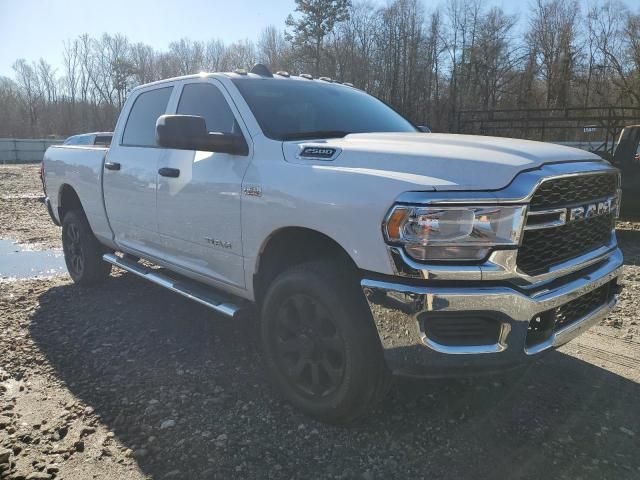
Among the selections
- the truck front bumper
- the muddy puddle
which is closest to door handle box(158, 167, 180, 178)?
the truck front bumper

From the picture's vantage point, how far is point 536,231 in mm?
2383

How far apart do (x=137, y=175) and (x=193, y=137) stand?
50.3 inches

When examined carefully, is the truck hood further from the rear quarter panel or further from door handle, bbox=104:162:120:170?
the rear quarter panel

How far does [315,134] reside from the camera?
3404mm

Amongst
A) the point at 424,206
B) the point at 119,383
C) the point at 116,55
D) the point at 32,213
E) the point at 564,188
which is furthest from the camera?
the point at 116,55

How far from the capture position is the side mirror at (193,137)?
3.13 meters

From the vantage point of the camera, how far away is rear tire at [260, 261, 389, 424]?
2553mm

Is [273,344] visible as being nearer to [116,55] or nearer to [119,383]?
[119,383]

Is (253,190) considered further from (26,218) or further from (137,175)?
(26,218)

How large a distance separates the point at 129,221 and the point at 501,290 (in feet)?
10.9

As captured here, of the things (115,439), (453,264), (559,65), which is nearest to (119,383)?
(115,439)

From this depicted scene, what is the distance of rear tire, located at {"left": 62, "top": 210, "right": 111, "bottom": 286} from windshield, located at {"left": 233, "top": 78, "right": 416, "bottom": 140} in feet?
9.00

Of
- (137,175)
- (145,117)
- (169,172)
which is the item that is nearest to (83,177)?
(145,117)

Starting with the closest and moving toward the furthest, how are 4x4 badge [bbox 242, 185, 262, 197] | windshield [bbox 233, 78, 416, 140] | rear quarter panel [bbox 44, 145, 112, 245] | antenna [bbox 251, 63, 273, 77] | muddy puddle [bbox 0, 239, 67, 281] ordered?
4x4 badge [bbox 242, 185, 262, 197] → windshield [bbox 233, 78, 416, 140] → antenna [bbox 251, 63, 273, 77] → rear quarter panel [bbox 44, 145, 112, 245] → muddy puddle [bbox 0, 239, 67, 281]
